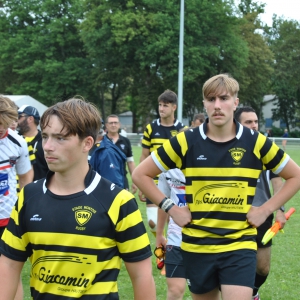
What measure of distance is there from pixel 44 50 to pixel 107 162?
51.5 meters

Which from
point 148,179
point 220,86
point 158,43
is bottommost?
point 148,179

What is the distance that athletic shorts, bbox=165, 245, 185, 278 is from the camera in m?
5.29

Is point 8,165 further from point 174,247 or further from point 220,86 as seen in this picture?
point 220,86

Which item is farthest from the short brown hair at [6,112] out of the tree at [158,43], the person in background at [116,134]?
the tree at [158,43]

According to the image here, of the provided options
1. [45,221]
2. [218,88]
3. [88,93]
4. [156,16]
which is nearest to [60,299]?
[45,221]

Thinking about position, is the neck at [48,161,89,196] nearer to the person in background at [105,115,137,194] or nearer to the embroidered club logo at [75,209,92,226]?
the embroidered club logo at [75,209,92,226]

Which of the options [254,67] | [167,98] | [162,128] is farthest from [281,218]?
[254,67]

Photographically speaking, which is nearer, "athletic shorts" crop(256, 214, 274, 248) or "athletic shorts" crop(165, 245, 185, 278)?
"athletic shorts" crop(165, 245, 185, 278)

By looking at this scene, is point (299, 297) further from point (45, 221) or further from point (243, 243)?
point (45, 221)

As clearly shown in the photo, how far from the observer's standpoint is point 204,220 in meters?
4.11

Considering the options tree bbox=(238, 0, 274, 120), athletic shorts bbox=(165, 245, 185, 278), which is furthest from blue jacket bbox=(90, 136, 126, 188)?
tree bbox=(238, 0, 274, 120)

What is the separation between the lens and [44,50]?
56500 mm

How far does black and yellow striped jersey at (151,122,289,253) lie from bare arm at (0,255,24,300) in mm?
1584

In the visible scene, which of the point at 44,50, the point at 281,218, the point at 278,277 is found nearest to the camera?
the point at 281,218
